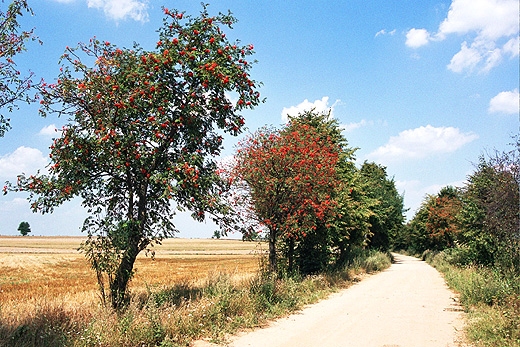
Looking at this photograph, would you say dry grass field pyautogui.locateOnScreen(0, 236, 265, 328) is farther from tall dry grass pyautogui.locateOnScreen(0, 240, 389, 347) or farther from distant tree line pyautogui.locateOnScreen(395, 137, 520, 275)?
distant tree line pyautogui.locateOnScreen(395, 137, 520, 275)

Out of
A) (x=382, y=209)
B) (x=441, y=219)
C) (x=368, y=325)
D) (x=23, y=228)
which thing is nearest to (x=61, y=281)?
(x=368, y=325)

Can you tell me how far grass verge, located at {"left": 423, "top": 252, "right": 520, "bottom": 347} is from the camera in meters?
8.24

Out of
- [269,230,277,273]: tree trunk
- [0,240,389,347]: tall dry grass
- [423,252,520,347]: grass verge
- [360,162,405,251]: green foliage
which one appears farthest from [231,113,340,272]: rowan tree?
[360,162,405,251]: green foliage

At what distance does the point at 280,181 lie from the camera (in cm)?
1570

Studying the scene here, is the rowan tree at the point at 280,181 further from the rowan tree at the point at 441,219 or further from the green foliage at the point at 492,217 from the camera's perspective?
the rowan tree at the point at 441,219

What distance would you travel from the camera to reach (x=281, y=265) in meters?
18.7

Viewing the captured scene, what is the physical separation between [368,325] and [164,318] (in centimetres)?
Answer: 539

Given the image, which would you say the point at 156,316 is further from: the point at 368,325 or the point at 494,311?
the point at 494,311

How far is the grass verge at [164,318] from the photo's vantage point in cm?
732

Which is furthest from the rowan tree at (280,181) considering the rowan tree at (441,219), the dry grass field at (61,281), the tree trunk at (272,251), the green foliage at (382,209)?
the rowan tree at (441,219)

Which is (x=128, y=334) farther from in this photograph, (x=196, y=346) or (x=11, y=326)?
(x=11, y=326)

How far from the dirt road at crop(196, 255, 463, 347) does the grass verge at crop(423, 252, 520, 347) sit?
471 mm

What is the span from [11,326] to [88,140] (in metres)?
4.22

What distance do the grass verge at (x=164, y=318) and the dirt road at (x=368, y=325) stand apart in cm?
79
